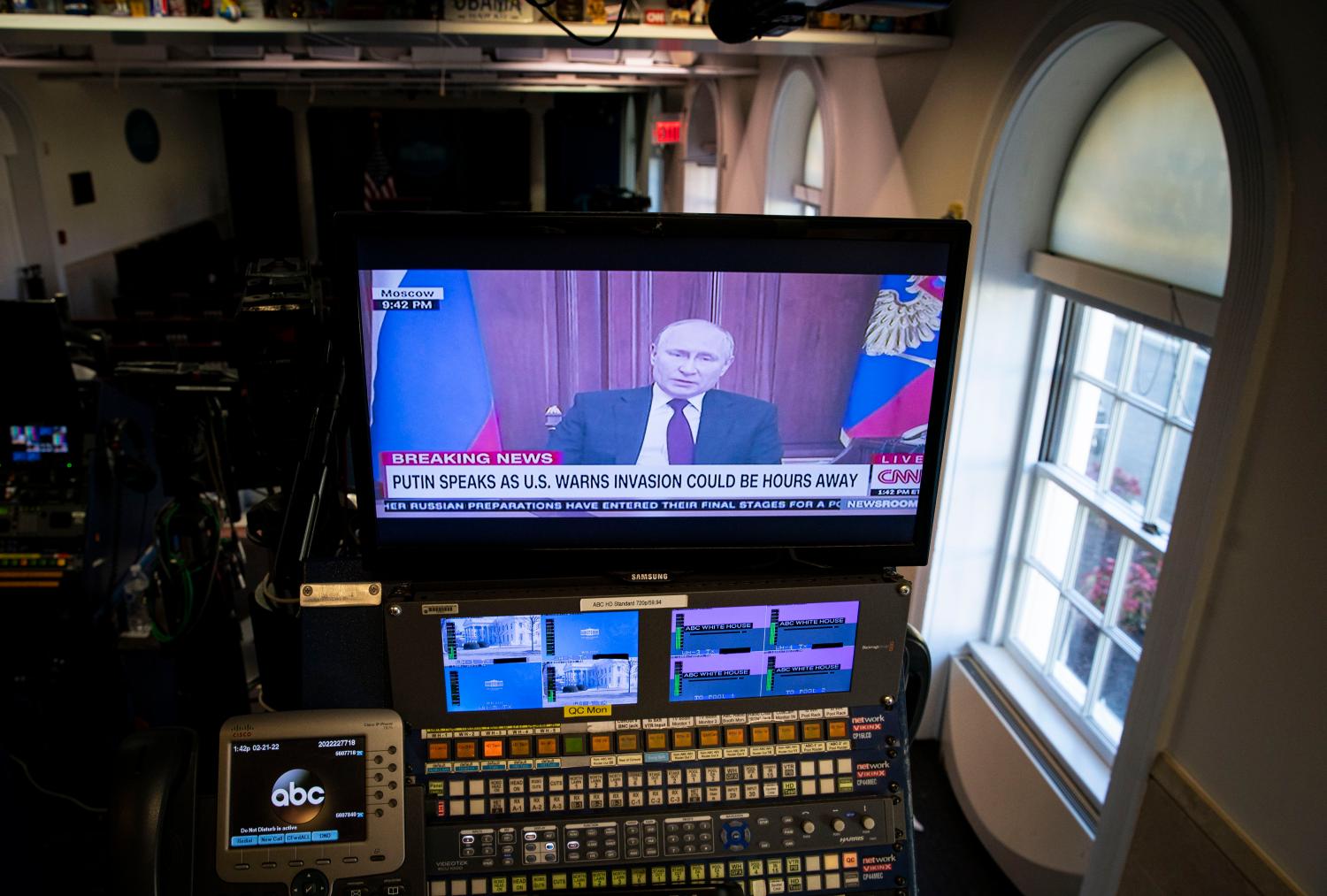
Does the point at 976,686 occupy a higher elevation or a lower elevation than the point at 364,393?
lower

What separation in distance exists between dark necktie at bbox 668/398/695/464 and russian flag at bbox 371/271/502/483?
234mm

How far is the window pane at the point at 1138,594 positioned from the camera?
2.72m

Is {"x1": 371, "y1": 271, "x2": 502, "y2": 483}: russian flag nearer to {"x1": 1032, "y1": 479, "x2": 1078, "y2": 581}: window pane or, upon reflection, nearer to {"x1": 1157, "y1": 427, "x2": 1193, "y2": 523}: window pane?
{"x1": 1157, "y1": 427, "x2": 1193, "y2": 523}: window pane

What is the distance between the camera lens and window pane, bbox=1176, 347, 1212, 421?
2.48 m

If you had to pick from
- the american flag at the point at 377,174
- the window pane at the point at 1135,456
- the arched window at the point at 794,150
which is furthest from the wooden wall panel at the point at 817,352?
the american flag at the point at 377,174

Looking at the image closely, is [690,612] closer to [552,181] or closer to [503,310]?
[503,310]

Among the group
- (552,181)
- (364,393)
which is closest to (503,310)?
(364,393)

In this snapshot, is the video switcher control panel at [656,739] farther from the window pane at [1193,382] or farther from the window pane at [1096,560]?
the window pane at [1096,560]

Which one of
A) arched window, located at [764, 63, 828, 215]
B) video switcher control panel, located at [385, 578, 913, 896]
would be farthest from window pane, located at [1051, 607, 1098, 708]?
arched window, located at [764, 63, 828, 215]

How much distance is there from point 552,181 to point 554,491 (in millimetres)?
12575

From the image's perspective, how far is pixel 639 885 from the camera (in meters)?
1.31

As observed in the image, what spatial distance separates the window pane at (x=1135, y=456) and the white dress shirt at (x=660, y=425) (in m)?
1.96

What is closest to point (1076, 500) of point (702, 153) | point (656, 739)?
point (656, 739)

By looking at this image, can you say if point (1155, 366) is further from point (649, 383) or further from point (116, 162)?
point (116, 162)
